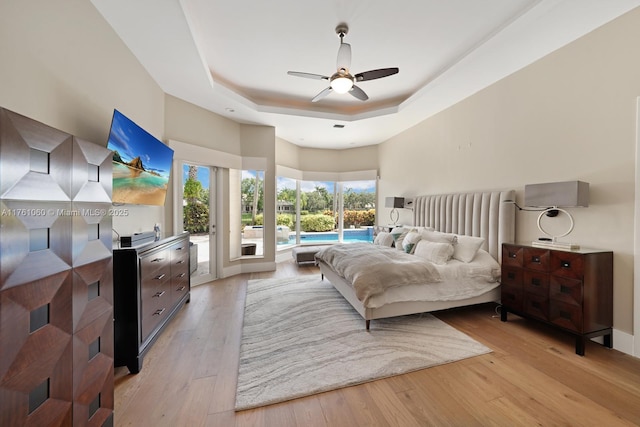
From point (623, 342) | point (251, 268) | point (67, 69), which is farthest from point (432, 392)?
point (251, 268)

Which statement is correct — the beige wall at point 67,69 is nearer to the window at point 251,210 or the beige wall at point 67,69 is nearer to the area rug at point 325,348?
the area rug at point 325,348

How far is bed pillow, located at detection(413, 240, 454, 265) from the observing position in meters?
3.34

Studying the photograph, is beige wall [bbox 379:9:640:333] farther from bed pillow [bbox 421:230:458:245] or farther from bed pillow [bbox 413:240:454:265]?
bed pillow [bbox 413:240:454:265]

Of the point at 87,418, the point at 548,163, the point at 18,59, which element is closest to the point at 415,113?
the point at 548,163

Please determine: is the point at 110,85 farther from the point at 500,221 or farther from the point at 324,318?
the point at 500,221

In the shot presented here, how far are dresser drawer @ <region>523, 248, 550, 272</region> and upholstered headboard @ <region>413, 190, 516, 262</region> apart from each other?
0.53 m

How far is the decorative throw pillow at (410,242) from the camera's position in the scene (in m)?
3.93

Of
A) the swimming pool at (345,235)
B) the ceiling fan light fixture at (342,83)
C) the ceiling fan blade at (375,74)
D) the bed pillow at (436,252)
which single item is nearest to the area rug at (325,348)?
the bed pillow at (436,252)

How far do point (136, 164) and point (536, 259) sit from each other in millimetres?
4327

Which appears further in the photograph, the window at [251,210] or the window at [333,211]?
the window at [333,211]

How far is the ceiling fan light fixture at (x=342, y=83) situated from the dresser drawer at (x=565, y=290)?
9.51 ft

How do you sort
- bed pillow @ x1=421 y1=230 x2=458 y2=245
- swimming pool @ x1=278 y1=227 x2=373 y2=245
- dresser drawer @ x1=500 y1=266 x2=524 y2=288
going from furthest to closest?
swimming pool @ x1=278 y1=227 x2=373 y2=245
bed pillow @ x1=421 y1=230 x2=458 y2=245
dresser drawer @ x1=500 y1=266 x2=524 y2=288

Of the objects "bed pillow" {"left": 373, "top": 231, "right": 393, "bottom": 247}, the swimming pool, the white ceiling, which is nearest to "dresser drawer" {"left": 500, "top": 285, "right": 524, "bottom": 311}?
"bed pillow" {"left": 373, "top": 231, "right": 393, "bottom": 247}

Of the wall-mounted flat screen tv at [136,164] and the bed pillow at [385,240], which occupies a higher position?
the wall-mounted flat screen tv at [136,164]
